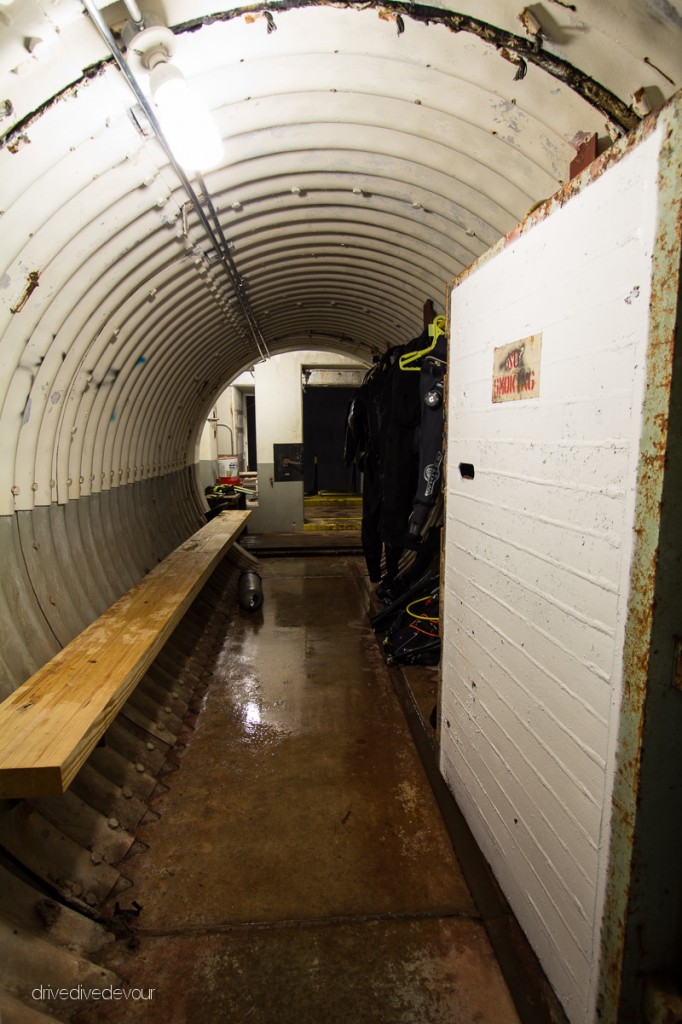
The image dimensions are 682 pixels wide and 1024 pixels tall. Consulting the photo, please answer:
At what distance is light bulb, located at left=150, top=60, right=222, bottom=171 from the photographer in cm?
206

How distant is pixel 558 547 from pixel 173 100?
223 cm

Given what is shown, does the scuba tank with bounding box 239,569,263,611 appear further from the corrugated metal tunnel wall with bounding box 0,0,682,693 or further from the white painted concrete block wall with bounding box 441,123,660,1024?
the white painted concrete block wall with bounding box 441,123,660,1024

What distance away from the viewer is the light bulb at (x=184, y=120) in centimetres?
206

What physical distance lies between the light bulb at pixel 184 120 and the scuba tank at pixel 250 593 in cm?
483

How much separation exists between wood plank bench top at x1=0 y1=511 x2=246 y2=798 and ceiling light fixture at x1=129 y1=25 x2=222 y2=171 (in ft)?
8.29

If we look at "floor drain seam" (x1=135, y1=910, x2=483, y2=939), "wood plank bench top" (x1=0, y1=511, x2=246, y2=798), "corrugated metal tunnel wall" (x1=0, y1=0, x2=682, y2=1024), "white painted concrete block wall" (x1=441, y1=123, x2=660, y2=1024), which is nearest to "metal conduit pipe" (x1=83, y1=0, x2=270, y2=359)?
"corrugated metal tunnel wall" (x1=0, y1=0, x2=682, y2=1024)

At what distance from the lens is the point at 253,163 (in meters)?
3.46

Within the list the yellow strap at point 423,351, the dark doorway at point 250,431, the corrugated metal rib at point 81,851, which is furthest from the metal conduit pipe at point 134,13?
the dark doorway at point 250,431

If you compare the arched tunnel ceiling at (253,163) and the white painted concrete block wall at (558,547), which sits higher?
the arched tunnel ceiling at (253,163)

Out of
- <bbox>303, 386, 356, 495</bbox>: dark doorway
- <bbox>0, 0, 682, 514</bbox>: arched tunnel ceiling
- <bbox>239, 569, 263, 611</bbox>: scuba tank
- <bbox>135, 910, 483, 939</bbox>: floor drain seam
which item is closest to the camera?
<bbox>0, 0, 682, 514</bbox>: arched tunnel ceiling

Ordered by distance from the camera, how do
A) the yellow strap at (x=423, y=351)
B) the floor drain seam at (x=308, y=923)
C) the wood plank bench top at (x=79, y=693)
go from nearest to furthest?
the wood plank bench top at (x=79, y=693) < the floor drain seam at (x=308, y=923) < the yellow strap at (x=423, y=351)

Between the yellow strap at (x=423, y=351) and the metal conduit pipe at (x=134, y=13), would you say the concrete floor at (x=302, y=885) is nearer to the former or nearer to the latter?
the yellow strap at (x=423, y=351)

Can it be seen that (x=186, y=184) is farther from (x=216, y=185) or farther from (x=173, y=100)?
(x=173, y=100)

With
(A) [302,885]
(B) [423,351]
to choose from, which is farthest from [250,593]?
(A) [302,885]
